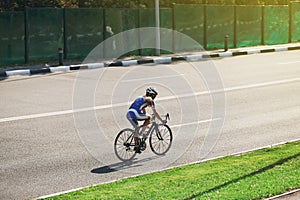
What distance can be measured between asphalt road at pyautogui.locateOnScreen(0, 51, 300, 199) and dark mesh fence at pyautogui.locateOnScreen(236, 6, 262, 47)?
9614mm

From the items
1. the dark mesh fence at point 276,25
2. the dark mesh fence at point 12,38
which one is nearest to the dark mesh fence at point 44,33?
the dark mesh fence at point 12,38

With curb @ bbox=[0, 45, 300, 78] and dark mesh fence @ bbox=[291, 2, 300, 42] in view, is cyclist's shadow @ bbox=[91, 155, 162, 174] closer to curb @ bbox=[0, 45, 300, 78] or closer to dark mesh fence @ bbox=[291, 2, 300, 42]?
curb @ bbox=[0, 45, 300, 78]

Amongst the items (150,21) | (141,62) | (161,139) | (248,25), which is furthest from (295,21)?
(161,139)

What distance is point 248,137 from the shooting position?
12836mm

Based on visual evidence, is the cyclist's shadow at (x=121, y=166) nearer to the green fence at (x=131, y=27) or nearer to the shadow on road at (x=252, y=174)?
the shadow on road at (x=252, y=174)

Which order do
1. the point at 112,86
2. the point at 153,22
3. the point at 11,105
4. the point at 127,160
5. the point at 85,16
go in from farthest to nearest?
1. the point at 153,22
2. the point at 85,16
3. the point at 112,86
4. the point at 11,105
5. the point at 127,160

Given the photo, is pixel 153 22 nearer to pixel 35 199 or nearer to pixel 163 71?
pixel 163 71

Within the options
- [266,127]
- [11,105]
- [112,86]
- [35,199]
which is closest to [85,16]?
[112,86]

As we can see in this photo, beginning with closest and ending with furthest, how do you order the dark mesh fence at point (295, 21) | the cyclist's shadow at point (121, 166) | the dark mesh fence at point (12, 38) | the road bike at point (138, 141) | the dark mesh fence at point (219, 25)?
the cyclist's shadow at point (121, 166) < the road bike at point (138, 141) < the dark mesh fence at point (12, 38) < the dark mesh fence at point (219, 25) < the dark mesh fence at point (295, 21)

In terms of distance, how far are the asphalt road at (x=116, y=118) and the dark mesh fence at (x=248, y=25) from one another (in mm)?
9614

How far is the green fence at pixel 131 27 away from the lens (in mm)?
26406

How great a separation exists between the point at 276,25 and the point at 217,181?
2817cm

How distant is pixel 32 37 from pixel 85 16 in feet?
8.91

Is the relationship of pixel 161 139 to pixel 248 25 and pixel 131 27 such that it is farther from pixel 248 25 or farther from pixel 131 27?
pixel 248 25
